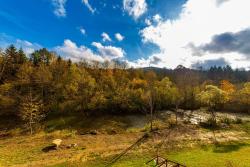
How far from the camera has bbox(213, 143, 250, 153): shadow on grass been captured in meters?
36.0

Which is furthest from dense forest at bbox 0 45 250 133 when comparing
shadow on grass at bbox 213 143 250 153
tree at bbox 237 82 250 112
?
shadow on grass at bbox 213 143 250 153

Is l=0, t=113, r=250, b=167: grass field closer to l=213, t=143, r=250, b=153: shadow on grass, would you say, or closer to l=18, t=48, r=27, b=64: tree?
l=213, t=143, r=250, b=153: shadow on grass

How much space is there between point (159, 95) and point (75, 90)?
27616 millimetres

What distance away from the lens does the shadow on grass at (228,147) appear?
3603 centimetres

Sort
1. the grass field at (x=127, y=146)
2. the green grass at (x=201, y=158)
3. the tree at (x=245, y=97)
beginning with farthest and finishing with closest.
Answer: the tree at (x=245, y=97) < the grass field at (x=127, y=146) < the green grass at (x=201, y=158)

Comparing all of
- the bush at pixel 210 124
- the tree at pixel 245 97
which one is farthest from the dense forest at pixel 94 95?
the bush at pixel 210 124

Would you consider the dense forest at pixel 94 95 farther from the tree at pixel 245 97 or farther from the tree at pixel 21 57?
the tree at pixel 21 57

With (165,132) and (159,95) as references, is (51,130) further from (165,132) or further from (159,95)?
(159,95)

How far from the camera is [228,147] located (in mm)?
37688

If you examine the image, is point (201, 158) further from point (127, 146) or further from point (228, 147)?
point (127, 146)

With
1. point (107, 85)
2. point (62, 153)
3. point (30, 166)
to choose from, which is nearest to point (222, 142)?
point (62, 153)

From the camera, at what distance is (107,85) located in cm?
7669

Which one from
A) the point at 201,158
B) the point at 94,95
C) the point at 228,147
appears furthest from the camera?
the point at 94,95

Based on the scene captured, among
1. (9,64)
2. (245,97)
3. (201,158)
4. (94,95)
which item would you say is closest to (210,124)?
(201,158)
